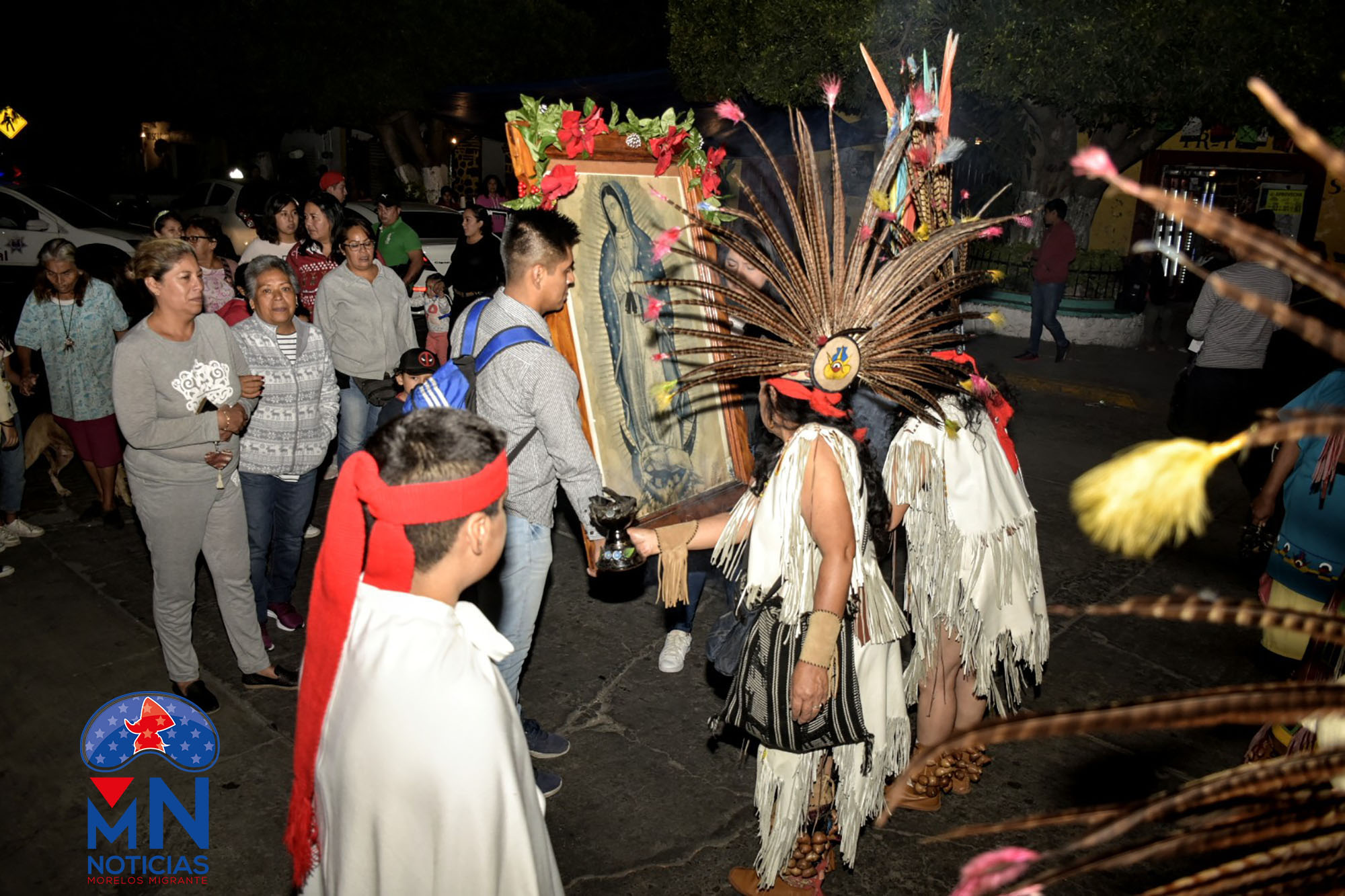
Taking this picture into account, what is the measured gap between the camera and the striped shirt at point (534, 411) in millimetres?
3316

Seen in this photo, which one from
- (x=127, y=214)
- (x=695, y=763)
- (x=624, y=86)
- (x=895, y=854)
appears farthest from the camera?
(x=127, y=214)

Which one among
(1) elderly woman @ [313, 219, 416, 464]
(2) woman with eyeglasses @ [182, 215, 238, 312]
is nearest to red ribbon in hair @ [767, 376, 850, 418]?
(1) elderly woman @ [313, 219, 416, 464]

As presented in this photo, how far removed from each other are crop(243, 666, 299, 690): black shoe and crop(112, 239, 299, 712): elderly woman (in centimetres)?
25

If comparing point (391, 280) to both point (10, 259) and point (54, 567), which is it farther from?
point (10, 259)

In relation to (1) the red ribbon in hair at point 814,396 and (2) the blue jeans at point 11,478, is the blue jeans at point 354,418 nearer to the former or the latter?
(2) the blue jeans at point 11,478

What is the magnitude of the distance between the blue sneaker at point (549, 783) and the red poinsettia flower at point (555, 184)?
2360 millimetres

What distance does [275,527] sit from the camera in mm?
4770

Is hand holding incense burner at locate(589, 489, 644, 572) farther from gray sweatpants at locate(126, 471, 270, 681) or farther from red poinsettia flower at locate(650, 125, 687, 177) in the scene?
gray sweatpants at locate(126, 471, 270, 681)

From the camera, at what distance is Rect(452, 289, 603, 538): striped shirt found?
3.32 m

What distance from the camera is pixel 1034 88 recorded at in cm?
960

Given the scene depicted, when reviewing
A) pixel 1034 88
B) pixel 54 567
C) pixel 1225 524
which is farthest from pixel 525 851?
pixel 1034 88

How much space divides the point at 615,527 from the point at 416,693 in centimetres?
138

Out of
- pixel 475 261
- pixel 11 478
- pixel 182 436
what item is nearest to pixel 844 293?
pixel 182 436

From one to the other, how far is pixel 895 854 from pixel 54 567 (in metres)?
5.35
